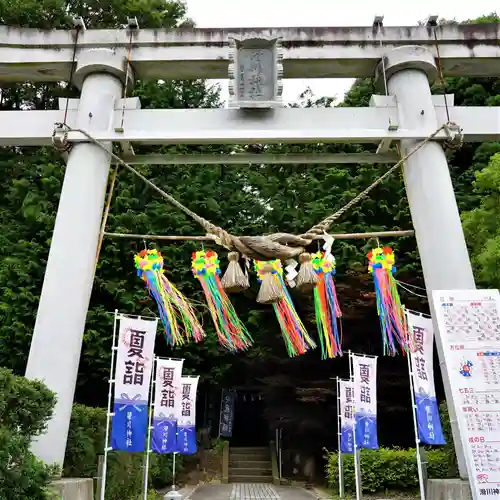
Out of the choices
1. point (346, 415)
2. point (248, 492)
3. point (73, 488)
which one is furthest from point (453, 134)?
point (248, 492)

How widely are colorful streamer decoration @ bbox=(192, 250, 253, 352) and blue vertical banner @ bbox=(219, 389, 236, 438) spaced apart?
33.0ft

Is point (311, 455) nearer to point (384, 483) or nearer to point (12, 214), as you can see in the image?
point (384, 483)

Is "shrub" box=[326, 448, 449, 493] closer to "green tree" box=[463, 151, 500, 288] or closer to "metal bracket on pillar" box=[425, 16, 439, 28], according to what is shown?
"green tree" box=[463, 151, 500, 288]

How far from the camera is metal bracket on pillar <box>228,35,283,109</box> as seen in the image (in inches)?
254

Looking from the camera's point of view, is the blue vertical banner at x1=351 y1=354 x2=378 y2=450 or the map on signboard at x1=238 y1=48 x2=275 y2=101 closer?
the map on signboard at x1=238 y1=48 x2=275 y2=101

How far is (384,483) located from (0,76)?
9350 millimetres

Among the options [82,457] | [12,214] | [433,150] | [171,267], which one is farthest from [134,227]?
[433,150]

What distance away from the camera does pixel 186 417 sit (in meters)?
10.3

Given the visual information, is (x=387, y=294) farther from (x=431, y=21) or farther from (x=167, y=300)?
(x=431, y=21)

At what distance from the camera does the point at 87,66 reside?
6.70 metres

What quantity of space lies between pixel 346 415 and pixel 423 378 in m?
3.75

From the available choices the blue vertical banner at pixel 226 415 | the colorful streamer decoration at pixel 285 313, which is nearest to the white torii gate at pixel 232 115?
the colorful streamer decoration at pixel 285 313

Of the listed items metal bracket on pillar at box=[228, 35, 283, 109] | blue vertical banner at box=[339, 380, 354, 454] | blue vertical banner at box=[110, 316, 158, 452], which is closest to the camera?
blue vertical banner at box=[110, 316, 158, 452]

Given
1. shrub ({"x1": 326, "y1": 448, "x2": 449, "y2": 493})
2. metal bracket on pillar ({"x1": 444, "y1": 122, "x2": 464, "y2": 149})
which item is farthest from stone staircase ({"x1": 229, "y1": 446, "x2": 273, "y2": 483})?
metal bracket on pillar ({"x1": 444, "y1": 122, "x2": 464, "y2": 149})
